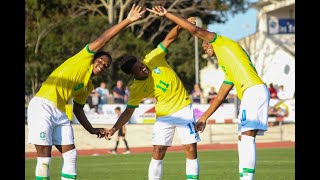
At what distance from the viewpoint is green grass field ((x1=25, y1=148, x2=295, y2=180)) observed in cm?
1755

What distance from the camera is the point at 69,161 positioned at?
Result: 38.7 feet

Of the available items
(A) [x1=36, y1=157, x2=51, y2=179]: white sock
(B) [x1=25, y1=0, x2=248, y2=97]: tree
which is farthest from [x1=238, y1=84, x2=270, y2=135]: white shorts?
(B) [x1=25, y1=0, x2=248, y2=97]: tree

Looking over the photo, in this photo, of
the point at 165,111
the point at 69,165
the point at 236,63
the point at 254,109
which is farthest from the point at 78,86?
the point at 254,109

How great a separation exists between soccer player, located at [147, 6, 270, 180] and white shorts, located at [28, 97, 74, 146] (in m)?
2.08

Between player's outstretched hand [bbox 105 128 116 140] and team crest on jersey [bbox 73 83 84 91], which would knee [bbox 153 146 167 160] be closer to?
player's outstretched hand [bbox 105 128 116 140]

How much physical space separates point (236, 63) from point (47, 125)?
282cm

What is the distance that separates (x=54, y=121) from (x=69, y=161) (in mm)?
625

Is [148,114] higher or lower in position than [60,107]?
lower

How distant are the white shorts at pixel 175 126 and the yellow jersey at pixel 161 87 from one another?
9 centimetres

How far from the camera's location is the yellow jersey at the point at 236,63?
1119 cm

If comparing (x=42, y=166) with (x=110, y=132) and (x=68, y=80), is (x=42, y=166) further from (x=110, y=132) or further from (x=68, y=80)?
(x=110, y=132)

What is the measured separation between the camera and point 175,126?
41.8 feet
